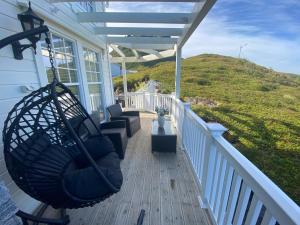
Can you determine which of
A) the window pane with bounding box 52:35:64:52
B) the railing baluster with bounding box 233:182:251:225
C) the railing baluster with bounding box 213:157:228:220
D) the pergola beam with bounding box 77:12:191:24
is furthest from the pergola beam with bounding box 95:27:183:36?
the railing baluster with bounding box 233:182:251:225

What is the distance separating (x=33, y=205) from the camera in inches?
85.8

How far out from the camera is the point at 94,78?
4.64m

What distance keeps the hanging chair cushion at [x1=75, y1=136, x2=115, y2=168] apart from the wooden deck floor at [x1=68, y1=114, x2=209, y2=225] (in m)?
0.62

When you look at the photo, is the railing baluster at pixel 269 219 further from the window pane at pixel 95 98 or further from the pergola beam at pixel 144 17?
the window pane at pixel 95 98

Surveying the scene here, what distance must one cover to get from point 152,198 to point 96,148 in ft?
3.39

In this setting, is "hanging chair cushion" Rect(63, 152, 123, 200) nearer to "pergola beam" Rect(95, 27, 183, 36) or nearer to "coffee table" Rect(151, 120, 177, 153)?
"coffee table" Rect(151, 120, 177, 153)

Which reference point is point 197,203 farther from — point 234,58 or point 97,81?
point 234,58

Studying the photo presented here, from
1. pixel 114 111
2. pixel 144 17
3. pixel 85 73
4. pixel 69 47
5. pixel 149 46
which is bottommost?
pixel 114 111

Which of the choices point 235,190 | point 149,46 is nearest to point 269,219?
point 235,190

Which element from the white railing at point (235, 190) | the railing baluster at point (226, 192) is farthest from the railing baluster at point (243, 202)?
the railing baluster at point (226, 192)

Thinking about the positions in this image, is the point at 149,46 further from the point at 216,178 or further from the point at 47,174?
the point at 47,174

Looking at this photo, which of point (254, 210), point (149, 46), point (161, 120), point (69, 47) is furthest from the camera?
point (149, 46)

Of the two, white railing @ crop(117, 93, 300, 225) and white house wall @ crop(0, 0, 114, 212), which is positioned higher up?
white house wall @ crop(0, 0, 114, 212)

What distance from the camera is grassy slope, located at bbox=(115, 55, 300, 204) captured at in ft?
14.6
